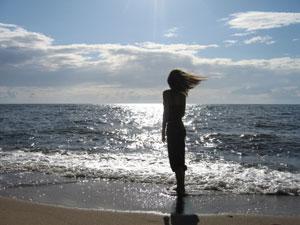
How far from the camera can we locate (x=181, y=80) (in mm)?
6410

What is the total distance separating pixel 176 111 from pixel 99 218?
2087 mm

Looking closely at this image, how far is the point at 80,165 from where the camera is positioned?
1084 cm

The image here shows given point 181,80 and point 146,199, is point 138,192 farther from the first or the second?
point 181,80

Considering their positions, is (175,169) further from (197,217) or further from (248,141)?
(248,141)

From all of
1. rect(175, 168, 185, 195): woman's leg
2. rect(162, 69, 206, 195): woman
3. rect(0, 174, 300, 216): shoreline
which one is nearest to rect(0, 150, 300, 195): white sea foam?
rect(0, 174, 300, 216): shoreline

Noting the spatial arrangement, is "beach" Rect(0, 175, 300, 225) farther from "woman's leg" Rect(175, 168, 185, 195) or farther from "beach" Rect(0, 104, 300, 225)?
"woman's leg" Rect(175, 168, 185, 195)

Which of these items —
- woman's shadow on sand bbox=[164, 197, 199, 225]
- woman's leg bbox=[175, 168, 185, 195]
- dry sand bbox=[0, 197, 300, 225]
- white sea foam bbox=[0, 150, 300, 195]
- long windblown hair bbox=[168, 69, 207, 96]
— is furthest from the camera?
white sea foam bbox=[0, 150, 300, 195]

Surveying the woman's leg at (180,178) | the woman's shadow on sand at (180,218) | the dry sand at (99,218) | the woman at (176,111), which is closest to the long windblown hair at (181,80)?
the woman at (176,111)

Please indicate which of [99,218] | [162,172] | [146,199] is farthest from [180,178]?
[162,172]

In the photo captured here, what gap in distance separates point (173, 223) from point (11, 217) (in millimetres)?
2051

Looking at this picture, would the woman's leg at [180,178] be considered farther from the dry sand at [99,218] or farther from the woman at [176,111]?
the dry sand at [99,218]

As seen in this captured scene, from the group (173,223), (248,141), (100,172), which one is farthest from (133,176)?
(248,141)

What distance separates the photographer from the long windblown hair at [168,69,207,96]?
21.0 feet

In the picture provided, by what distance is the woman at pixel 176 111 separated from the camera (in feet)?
21.1
